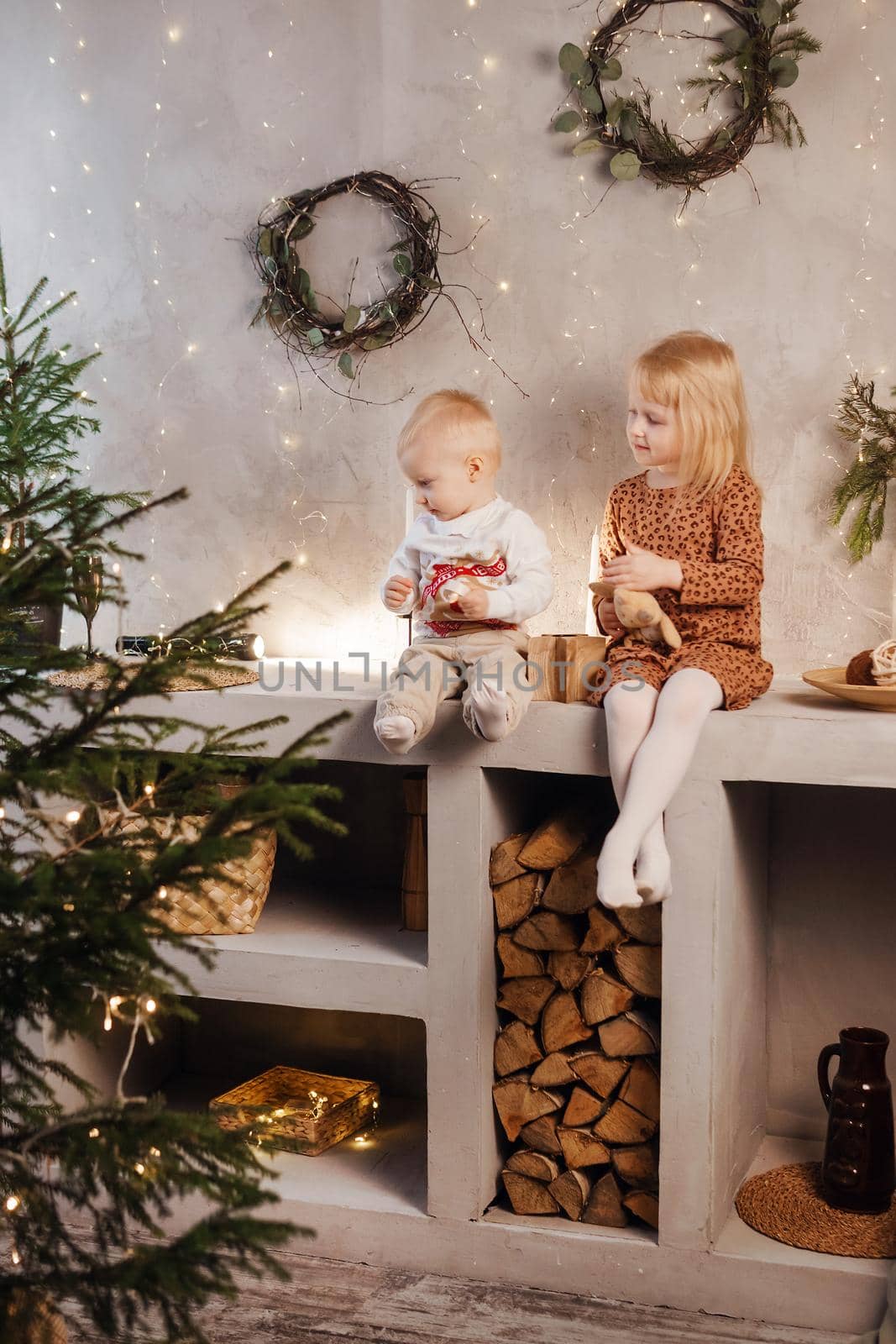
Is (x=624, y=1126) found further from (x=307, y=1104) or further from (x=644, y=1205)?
(x=307, y=1104)

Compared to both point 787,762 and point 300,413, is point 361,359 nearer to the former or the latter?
point 300,413

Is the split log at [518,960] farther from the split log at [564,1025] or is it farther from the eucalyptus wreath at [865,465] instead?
the eucalyptus wreath at [865,465]

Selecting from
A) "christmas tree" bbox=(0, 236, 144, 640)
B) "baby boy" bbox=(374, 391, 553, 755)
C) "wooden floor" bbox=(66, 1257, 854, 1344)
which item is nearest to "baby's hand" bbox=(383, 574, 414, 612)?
"baby boy" bbox=(374, 391, 553, 755)

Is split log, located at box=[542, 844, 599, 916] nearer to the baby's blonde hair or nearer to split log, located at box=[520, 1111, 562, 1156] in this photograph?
split log, located at box=[520, 1111, 562, 1156]

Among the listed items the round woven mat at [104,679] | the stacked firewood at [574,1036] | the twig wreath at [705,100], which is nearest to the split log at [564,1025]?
the stacked firewood at [574,1036]

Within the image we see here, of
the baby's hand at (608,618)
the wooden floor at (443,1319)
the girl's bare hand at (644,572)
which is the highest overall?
the girl's bare hand at (644,572)

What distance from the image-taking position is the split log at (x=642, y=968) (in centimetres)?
212

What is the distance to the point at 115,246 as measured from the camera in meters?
2.93

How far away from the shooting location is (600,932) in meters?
2.13

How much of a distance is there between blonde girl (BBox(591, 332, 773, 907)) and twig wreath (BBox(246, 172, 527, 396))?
20.0 inches

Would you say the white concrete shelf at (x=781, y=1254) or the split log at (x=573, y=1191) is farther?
the split log at (x=573, y=1191)

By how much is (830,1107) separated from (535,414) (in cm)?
142

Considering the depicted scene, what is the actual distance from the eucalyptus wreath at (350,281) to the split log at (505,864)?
1.13 metres

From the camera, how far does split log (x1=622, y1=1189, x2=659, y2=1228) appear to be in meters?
2.11
